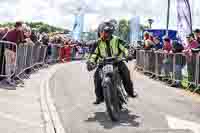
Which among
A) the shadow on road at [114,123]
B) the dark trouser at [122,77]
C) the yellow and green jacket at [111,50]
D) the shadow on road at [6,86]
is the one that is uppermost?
the yellow and green jacket at [111,50]

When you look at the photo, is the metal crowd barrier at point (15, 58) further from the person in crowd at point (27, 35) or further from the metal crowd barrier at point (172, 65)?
the metal crowd barrier at point (172, 65)

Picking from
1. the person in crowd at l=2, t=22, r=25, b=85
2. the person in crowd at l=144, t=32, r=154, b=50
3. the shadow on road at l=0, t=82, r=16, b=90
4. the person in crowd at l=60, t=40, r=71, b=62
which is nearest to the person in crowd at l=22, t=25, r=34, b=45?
the person in crowd at l=2, t=22, r=25, b=85

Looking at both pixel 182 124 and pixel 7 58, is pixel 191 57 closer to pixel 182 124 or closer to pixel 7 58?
pixel 7 58

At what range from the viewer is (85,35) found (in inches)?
1962

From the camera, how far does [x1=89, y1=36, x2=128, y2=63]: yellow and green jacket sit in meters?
10.1

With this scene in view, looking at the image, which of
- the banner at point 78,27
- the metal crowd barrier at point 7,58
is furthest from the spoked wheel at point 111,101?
the banner at point 78,27

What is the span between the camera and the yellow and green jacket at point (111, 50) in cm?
1012

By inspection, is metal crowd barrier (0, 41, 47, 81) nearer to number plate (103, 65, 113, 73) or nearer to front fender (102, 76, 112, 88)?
number plate (103, 65, 113, 73)

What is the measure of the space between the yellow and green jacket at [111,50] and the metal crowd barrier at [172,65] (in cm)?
513

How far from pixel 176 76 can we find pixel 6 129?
30.7 feet

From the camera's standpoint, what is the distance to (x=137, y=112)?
35.3 ft

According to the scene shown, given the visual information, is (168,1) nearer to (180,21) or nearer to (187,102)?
(180,21)

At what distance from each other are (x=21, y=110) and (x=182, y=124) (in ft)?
11.8

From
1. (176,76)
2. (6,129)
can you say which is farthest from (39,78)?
(6,129)
